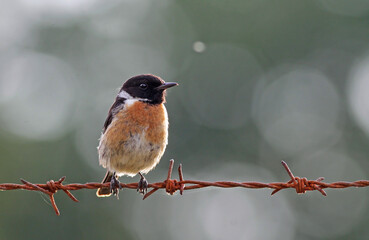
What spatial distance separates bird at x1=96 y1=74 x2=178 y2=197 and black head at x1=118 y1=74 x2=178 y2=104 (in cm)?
8

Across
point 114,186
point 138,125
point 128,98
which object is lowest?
point 114,186

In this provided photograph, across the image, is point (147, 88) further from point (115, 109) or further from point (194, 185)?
point (194, 185)

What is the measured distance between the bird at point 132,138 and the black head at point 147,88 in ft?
0.28

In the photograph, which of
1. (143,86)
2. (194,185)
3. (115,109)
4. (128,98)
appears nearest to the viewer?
(194,185)

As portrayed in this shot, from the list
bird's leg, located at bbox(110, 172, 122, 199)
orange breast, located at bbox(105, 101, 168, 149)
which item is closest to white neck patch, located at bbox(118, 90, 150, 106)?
orange breast, located at bbox(105, 101, 168, 149)

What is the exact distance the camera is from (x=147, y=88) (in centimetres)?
794

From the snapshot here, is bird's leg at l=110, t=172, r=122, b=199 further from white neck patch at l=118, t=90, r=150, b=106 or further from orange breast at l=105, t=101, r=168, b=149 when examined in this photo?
white neck patch at l=118, t=90, r=150, b=106

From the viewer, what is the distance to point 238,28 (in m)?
18.5

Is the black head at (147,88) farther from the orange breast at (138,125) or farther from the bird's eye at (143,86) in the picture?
the orange breast at (138,125)

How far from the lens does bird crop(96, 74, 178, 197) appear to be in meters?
7.24

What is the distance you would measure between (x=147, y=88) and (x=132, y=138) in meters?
0.91

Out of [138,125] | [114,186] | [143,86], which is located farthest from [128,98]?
[114,186]

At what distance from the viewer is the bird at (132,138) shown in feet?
23.7

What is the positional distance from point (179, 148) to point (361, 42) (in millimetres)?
6459
